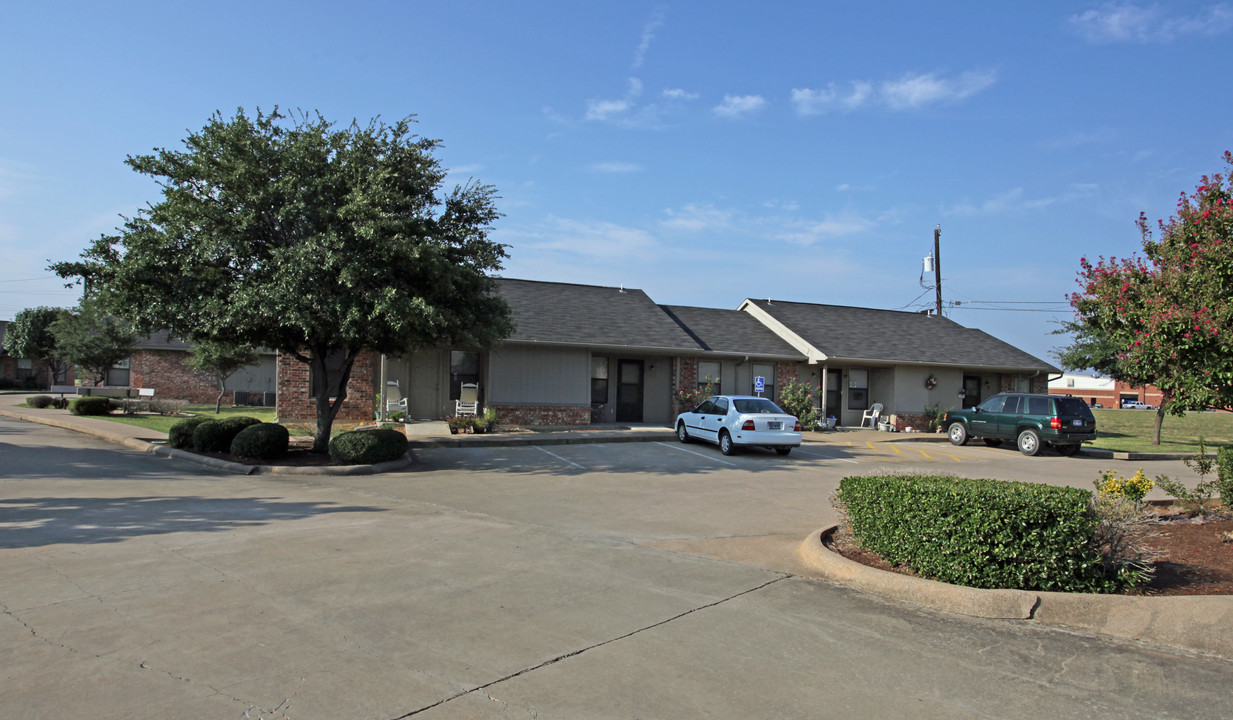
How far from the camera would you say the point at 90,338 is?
1212 inches

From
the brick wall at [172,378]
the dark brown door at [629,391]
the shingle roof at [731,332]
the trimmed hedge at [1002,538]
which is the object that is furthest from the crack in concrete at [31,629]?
the brick wall at [172,378]

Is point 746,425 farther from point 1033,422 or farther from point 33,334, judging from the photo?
point 33,334

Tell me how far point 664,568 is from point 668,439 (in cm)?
1438

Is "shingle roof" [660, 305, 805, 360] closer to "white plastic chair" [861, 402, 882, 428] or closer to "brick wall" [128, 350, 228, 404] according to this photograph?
"white plastic chair" [861, 402, 882, 428]

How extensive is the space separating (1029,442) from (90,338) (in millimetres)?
35166

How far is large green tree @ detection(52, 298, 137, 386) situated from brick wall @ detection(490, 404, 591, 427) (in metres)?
18.1

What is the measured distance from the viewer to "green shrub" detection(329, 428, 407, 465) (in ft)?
49.3

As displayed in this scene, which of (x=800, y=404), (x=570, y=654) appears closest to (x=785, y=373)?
(x=800, y=404)

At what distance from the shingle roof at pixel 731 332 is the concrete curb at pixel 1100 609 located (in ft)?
64.8

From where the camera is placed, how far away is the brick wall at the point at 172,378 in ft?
118

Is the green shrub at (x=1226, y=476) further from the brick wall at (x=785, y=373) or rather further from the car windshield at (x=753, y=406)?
the brick wall at (x=785, y=373)

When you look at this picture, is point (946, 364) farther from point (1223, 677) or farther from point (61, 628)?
point (61, 628)

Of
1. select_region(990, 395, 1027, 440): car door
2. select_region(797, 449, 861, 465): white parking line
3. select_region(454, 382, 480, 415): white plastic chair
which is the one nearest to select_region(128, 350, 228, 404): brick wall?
select_region(454, 382, 480, 415): white plastic chair

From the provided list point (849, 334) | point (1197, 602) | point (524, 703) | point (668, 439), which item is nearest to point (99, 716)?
point (524, 703)
